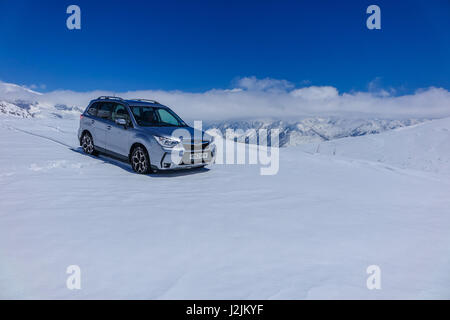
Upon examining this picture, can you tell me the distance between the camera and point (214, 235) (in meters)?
3.54

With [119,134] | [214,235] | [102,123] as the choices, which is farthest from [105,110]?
[214,235]

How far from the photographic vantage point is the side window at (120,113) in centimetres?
768

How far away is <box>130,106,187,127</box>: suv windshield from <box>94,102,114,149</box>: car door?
1.03 meters

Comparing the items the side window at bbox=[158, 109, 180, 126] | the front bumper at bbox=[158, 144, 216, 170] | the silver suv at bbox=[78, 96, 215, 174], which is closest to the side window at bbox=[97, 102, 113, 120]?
the silver suv at bbox=[78, 96, 215, 174]

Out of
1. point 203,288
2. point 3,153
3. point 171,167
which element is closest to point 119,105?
point 171,167

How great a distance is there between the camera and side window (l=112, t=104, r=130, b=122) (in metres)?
7.68

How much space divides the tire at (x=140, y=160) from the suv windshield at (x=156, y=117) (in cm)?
77

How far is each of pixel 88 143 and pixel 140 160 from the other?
117 inches

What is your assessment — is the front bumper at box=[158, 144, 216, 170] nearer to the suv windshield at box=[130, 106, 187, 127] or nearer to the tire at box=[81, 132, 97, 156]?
the suv windshield at box=[130, 106, 187, 127]

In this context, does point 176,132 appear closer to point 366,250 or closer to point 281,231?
point 281,231

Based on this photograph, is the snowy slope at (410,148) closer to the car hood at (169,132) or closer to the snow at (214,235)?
the car hood at (169,132)

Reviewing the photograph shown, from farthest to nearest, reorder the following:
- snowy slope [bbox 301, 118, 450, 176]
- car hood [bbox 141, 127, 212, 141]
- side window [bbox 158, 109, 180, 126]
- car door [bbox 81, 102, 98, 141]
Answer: snowy slope [bbox 301, 118, 450, 176], car door [bbox 81, 102, 98, 141], side window [bbox 158, 109, 180, 126], car hood [bbox 141, 127, 212, 141]

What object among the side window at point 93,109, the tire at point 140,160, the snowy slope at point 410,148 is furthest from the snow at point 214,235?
the snowy slope at point 410,148

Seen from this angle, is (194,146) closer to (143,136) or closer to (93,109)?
(143,136)
